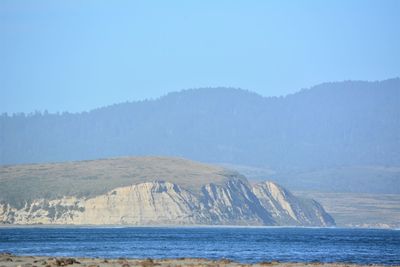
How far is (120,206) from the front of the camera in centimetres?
19312

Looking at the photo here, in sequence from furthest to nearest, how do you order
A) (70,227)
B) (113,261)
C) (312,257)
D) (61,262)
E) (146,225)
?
(146,225) < (70,227) < (312,257) < (113,261) < (61,262)

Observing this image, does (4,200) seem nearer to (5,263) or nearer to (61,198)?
(61,198)

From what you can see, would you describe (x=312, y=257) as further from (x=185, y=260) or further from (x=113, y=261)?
(x=113, y=261)

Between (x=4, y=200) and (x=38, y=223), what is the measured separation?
27.0 ft

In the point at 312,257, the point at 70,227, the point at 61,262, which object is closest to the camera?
the point at 61,262

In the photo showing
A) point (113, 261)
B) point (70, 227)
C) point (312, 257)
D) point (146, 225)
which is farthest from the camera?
point (146, 225)

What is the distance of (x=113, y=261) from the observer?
64.6 meters

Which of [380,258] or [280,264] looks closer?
[280,264]

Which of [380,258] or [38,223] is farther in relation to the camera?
[38,223]

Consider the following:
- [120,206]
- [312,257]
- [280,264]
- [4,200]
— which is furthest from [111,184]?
[280,264]

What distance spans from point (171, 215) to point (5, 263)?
132 m

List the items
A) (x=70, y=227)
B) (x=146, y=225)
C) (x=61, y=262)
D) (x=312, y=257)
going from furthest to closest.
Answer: (x=146, y=225)
(x=70, y=227)
(x=312, y=257)
(x=61, y=262)

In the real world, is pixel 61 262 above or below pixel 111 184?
below

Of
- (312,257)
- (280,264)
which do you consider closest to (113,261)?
(280,264)
